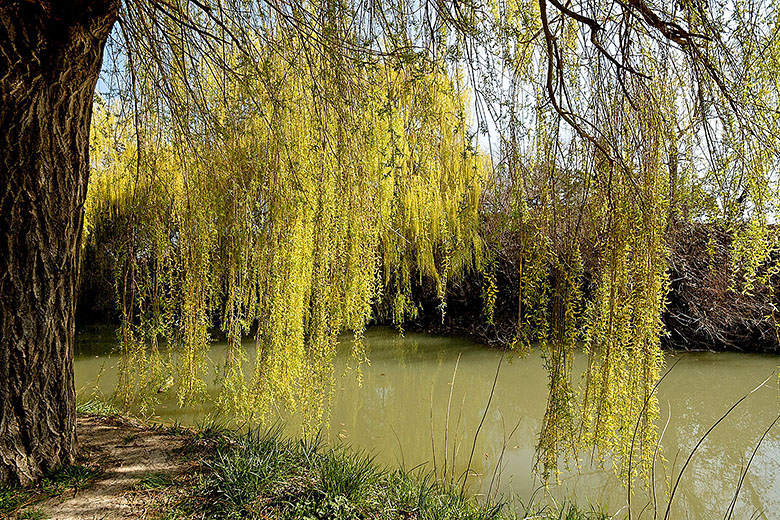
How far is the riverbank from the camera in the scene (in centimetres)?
187

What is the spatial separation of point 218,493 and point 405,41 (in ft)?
6.06

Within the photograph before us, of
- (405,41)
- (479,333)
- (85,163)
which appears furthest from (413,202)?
(479,333)

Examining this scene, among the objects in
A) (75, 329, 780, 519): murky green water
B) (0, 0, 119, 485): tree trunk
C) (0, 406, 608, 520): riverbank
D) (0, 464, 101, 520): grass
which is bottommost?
(75, 329, 780, 519): murky green water

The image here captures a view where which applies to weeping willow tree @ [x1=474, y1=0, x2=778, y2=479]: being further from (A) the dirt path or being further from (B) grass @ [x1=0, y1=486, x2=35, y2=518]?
(B) grass @ [x1=0, y1=486, x2=35, y2=518]

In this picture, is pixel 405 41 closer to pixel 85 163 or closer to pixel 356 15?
pixel 356 15

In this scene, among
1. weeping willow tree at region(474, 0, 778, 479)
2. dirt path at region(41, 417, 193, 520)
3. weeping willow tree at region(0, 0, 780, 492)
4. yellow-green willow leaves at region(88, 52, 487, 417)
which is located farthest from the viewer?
yellow-green willow leaves at region(88, 52, 487, 417)

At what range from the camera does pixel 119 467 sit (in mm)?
2180

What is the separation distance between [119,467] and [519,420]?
2575mm

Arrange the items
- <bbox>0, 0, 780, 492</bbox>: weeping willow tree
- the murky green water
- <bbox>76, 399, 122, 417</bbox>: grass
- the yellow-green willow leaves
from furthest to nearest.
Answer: <bbox>76, 399, 122, 417</bbox>: grass
the murky green water
the yellow-green willow leaves
<bbox>0, 0, 780, 492</bbox>: weeping willow tree

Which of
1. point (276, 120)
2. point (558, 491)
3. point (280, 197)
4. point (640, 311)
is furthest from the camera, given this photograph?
point (558, 491)

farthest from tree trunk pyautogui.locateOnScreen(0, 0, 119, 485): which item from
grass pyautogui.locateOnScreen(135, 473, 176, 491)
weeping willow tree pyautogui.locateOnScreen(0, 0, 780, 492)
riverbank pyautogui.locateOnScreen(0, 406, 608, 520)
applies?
grass pyautogui.locateOnScreen(135, 473, 176, 491)

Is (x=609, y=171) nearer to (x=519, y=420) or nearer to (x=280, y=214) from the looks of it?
(x=280, y=214)

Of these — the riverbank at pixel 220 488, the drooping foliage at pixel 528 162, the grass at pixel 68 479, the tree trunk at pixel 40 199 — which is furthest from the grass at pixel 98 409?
the tree trunk at pixel 40 199

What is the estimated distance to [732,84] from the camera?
1537 millimetres
